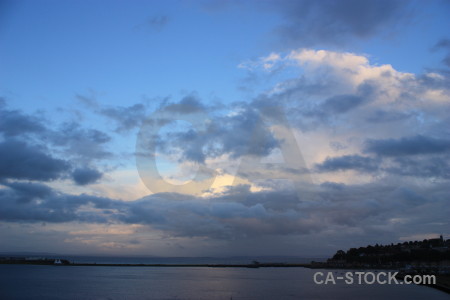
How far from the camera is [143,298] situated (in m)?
49.9

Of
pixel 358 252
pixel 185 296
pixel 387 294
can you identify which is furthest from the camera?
pixel 358 252

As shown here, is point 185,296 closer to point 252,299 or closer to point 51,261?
point 252,299

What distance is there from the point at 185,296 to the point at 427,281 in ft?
169

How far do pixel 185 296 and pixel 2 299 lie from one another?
77.0ft

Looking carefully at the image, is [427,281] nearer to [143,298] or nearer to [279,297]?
[279,297]

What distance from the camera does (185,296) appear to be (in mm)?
51625

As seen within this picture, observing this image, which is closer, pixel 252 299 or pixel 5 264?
pixel 252 299

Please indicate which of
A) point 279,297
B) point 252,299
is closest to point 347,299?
point 279,297

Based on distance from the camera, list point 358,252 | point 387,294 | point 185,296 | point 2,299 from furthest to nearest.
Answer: point 358,252, point 387,294, point 185,296, point 2,299

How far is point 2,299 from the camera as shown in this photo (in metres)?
47.8

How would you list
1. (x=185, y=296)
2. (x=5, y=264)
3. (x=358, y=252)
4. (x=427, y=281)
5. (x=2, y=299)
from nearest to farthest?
1. (x=2, y=299)
2. (x=185, y=296)
3. (x=427, y=281)
4. (x=5, y=264)
5. (x=358, y=252)

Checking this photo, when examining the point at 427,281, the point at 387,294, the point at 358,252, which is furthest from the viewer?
the point at 358,252

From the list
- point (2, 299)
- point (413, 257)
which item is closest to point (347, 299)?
point (2, 299)

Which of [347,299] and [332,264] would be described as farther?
[332,264]
